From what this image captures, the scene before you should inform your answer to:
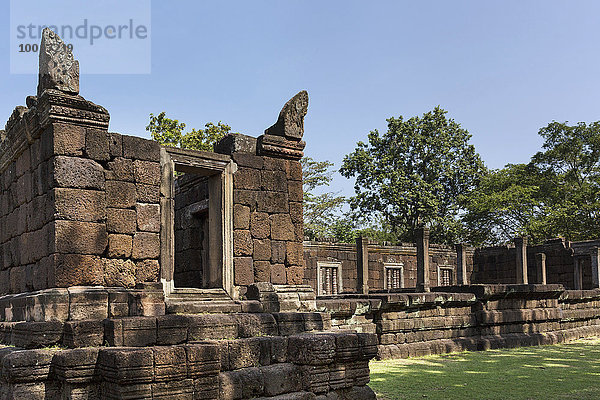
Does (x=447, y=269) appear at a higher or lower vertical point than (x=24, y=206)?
lower

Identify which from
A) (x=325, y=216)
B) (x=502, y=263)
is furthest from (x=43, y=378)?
(x=325, y=216)

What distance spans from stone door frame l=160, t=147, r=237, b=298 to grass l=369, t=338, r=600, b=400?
100.0 inches

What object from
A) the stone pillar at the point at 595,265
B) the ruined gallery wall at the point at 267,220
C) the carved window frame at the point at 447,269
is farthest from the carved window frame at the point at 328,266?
the ruined gallery wall at the point at 267,220

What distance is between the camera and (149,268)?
6.84 meters

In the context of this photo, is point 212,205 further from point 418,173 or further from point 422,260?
point 418,173

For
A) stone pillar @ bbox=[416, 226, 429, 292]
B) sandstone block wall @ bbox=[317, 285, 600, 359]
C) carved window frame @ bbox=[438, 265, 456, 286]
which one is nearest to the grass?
sandstone block wall @ bbox=[317, 285, 600, 359]

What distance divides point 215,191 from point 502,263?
2080 centimetres

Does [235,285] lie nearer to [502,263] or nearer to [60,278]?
[60,278]

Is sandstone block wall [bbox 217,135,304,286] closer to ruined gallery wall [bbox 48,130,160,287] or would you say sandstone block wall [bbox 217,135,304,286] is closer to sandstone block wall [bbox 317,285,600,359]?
ruined gallery wall [bbox 48,130,160,287]

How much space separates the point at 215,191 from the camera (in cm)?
778

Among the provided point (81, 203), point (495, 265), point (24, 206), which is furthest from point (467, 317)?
point (495, 265)

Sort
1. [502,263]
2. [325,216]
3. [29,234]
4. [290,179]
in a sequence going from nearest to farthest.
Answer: [29,234]
[290,179]
[502,263]
[325,216]

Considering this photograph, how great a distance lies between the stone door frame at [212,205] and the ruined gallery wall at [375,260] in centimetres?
1181

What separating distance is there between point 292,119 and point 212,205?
162cm
